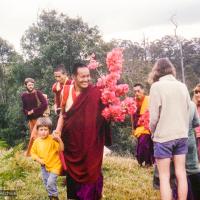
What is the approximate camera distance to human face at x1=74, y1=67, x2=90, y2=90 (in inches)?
244

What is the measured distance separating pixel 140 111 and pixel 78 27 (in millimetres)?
19383

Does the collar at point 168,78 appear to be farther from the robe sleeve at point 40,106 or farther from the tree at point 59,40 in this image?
the tree at point 59,40

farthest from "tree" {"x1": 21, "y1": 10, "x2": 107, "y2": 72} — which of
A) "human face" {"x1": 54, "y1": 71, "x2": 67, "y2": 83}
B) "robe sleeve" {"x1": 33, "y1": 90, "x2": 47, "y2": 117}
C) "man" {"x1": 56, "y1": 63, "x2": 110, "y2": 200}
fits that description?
"man" {"x1": 56, "y1": 63, "x2": 110, "y2": 200}

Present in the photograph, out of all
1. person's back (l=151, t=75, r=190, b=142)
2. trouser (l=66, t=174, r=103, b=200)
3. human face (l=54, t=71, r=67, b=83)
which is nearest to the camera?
person's back (l=151, t=75, r=190, b=142)

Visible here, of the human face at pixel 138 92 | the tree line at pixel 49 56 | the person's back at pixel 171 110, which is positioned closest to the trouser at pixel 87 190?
the person's back at pixel 171 110

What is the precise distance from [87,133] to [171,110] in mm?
1229

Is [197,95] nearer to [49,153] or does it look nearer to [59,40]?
[49,153]

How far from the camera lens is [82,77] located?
6.25m

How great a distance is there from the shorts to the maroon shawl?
0.92 m

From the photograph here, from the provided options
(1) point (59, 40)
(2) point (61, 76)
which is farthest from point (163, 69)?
(1) point (59, 40)

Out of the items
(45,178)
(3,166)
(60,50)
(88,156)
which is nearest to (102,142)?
(88,156)

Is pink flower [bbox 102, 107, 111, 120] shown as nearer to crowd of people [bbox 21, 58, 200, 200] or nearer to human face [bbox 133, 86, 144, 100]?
crowd of people [bbox 21, 58, 200, 200]

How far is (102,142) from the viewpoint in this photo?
20.8 feet

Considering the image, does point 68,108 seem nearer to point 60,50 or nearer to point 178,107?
point 178,107
